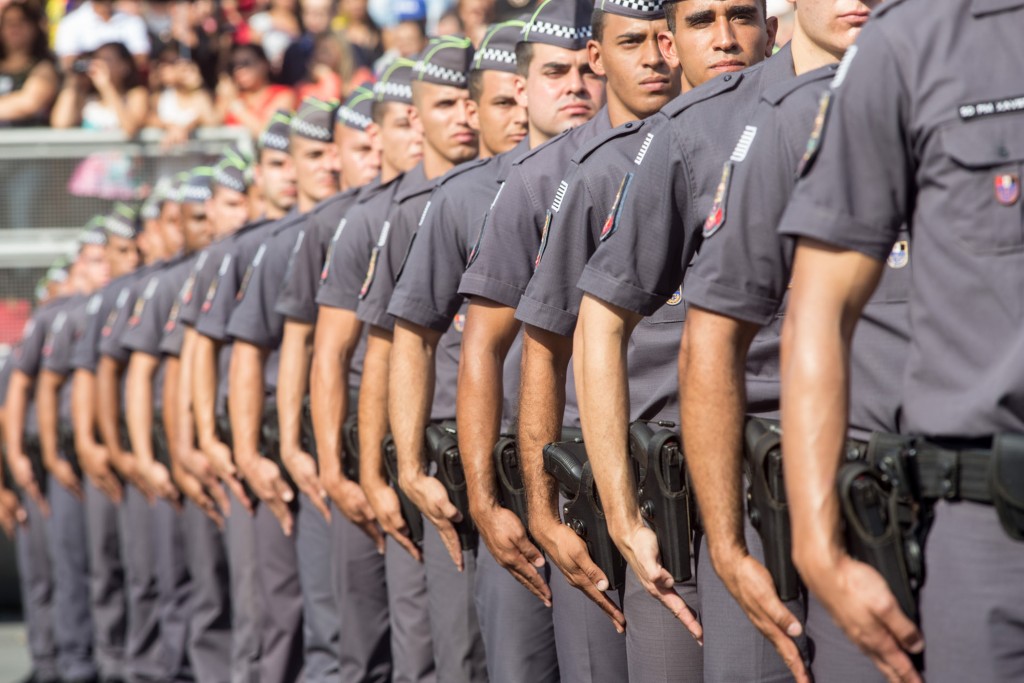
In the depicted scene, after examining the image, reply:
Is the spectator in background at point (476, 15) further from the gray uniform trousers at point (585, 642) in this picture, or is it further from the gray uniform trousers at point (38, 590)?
the gray uniform trousers at point (585, 642)

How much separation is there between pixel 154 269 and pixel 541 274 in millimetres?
6794

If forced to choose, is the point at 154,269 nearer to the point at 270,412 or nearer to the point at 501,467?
the point at 270,412

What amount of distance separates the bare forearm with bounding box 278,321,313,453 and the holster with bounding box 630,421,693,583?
11.1 ft

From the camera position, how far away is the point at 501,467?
4441mm

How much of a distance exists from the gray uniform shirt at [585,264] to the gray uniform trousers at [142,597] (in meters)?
6.11

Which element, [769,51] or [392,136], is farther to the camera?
[392,136]

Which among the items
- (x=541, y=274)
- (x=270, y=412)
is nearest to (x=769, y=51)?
(x=541, y=274)

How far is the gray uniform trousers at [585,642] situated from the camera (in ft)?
13.4

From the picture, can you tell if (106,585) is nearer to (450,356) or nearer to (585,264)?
(450,356)

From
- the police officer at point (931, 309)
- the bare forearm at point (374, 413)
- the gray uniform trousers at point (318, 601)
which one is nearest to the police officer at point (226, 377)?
the gray uniform trousers at point (318, 601)

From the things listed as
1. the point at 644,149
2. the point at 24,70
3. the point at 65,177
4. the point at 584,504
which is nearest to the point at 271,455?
the point at 584,504

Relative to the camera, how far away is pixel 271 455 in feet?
23.5

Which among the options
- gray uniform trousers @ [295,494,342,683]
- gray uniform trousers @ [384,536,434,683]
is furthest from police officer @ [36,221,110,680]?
gray uniform trousers @ [384,536,434,683]

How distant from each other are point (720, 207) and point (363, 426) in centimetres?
280
